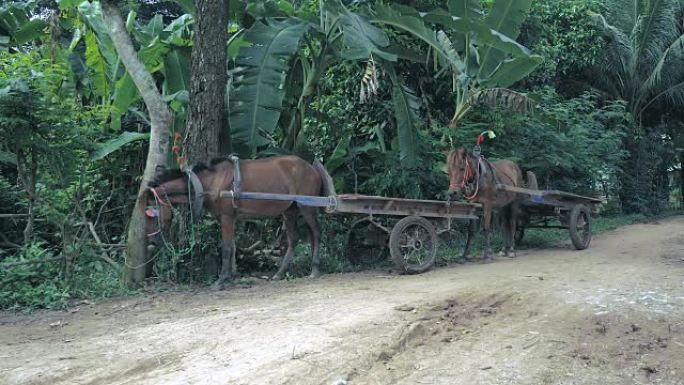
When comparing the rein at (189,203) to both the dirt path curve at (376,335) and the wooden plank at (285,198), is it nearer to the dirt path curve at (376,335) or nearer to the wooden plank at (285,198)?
the wooden plank at (285,198)

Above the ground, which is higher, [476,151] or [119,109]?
[119,109]

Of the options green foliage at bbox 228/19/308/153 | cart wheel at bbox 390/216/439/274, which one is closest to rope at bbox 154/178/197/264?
green foliage at bbox 228/19/308/153

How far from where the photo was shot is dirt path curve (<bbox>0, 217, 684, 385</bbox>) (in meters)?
4.19

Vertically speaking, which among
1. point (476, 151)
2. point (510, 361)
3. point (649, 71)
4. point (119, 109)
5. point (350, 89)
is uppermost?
point (649, 71)

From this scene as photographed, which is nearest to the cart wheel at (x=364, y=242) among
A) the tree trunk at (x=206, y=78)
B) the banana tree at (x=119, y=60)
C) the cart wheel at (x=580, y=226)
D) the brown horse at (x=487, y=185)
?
the brown horse at (x=487, y=185)

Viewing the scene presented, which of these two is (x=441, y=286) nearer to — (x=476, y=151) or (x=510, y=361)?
(x=510, y=361)

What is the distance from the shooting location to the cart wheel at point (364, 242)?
347 inches

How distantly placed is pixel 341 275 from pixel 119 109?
4.45m

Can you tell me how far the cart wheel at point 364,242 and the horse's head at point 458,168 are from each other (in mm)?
1312

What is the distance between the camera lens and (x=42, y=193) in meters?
7.44

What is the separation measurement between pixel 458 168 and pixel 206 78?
385 cm

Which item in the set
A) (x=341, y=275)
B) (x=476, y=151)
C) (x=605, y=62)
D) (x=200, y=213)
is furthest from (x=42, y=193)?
(x=605, y=62)

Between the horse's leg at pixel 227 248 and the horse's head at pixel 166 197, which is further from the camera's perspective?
the horse's leg at pixel 227 248

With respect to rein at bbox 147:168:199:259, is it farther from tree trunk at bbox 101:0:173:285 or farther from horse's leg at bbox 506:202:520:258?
horse's leg at bbox 506:202:520:258
